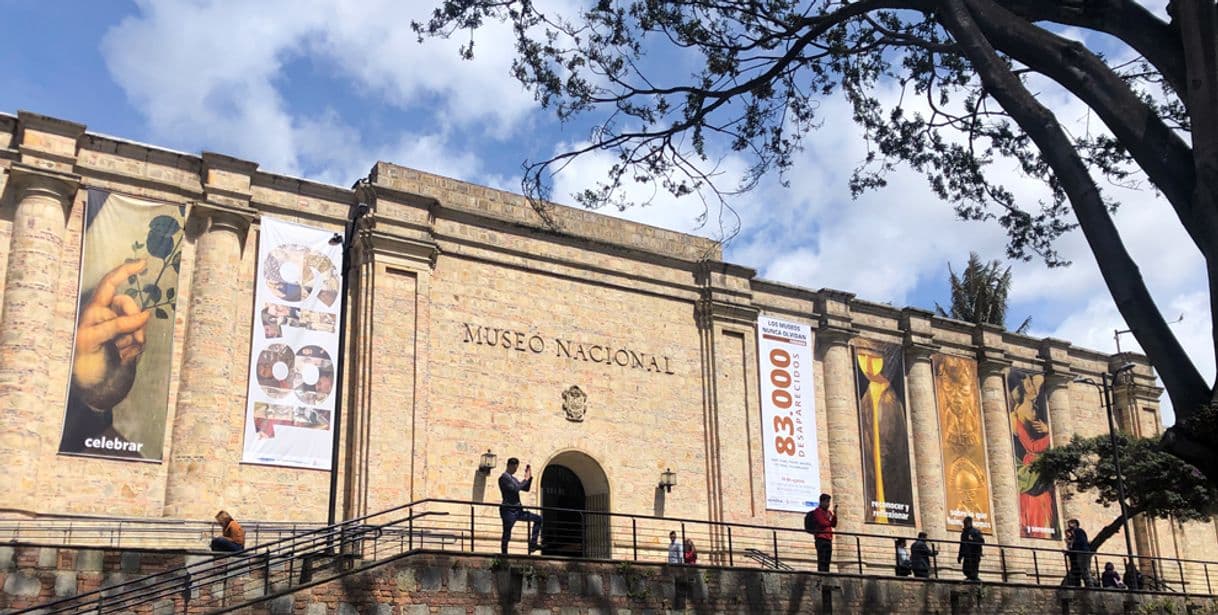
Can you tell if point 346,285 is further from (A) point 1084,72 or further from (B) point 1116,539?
(B) point 1116,539

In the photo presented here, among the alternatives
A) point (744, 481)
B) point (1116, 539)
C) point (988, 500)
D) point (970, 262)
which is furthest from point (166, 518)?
point (970, 262)

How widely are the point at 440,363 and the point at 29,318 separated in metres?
7.04

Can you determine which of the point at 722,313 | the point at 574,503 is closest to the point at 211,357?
the point at 574,503

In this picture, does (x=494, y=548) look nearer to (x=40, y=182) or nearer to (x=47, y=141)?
(x=40, y=182)

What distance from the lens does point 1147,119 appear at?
8117mm

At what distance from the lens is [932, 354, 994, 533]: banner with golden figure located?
28828mm

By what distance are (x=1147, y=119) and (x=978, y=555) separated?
13.7 m

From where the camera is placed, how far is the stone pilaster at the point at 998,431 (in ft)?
96.6

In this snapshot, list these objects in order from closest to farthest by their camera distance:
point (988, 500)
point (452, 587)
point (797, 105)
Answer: point (797, 105), point (452, 587), point (988, 500)

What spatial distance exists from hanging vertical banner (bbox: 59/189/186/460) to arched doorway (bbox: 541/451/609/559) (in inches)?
301

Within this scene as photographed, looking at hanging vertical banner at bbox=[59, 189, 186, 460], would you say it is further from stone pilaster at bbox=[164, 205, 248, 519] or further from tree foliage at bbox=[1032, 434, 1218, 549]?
tree foliage at bbox=[1032, 434, 1218, 549]

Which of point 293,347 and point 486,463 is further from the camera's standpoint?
point 486,463

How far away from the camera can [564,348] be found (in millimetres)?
23984

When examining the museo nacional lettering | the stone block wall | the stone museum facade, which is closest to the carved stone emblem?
the stone museum facade
